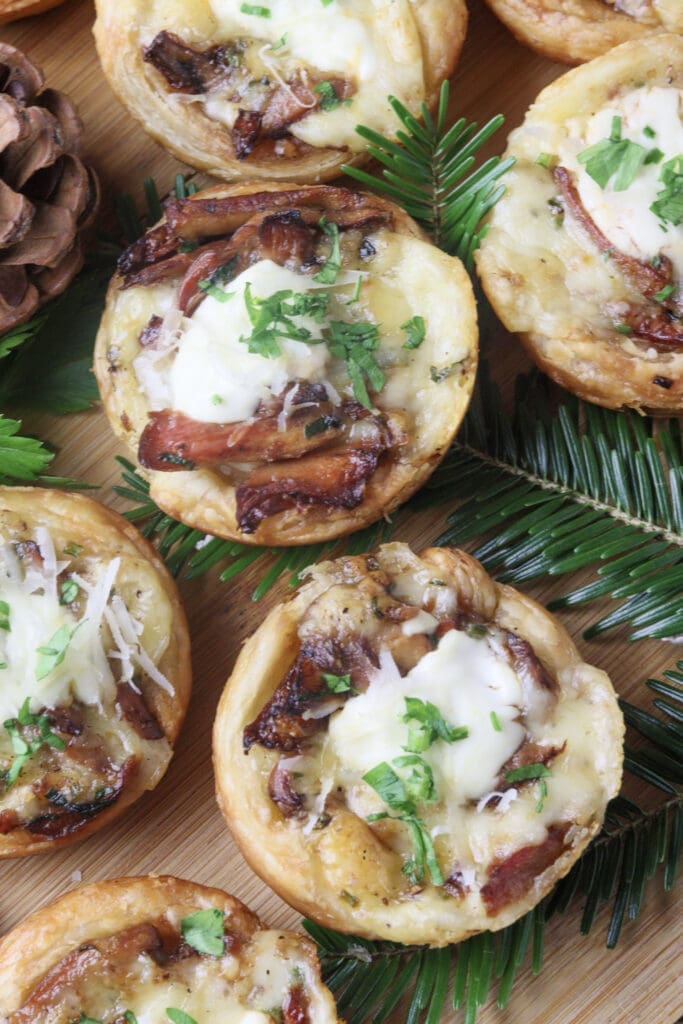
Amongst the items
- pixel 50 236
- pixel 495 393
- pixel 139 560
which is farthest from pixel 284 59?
pixel 139 560

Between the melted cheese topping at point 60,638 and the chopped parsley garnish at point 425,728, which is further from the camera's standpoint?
the melted cheese topping at point 60,638

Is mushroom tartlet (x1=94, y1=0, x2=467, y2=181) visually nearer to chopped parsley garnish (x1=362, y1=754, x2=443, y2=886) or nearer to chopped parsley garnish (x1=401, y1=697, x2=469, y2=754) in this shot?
chopped parsley garnish (x1=401, y1=697, x2=469, y2=754)

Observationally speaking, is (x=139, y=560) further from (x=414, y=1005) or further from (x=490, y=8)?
(x=490, y=8)

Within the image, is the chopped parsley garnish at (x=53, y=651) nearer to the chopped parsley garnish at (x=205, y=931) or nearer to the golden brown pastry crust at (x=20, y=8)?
the chopped parsley garnish at (x=205, y=931)

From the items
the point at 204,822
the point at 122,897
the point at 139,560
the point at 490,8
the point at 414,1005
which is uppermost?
the point at 490,8

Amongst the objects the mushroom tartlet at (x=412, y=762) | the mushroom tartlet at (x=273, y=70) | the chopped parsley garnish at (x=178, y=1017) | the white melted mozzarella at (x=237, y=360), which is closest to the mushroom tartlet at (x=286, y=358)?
the white melted mozzarella at (x=237, y=360)
